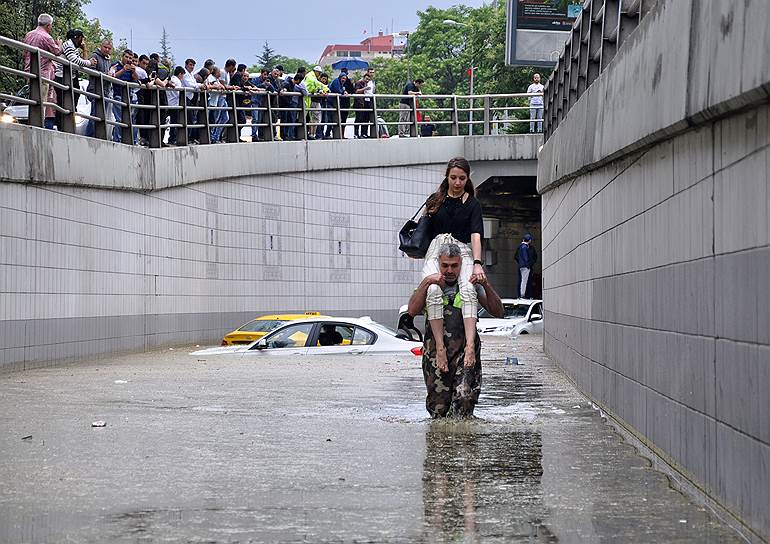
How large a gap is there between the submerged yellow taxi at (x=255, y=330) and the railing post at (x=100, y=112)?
15.1 ft

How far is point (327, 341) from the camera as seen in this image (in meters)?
21.9

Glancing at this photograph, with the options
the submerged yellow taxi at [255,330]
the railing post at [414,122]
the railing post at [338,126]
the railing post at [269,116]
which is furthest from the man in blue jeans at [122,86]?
the railing post at [414,122]

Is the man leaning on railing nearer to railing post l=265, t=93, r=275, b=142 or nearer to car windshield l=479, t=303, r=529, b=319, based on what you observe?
railing post l=265, t=93, r=275, b=142

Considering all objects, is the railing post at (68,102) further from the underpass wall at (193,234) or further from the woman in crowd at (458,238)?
the woman in crowd at (458,238)

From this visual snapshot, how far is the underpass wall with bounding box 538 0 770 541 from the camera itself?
5734 millimetres

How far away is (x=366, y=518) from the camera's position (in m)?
6.32

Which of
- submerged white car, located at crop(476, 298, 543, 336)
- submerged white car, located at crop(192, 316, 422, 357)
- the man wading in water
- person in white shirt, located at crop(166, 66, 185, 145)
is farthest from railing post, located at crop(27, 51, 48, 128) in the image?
submerged white car, located at crop(476, 298, 543, 336)

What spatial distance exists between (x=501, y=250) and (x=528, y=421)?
1320 inches

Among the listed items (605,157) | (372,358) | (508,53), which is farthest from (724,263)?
(508,53)

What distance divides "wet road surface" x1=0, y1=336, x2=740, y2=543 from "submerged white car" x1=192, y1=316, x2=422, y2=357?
7736 mm

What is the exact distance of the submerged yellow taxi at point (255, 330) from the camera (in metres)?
24.8

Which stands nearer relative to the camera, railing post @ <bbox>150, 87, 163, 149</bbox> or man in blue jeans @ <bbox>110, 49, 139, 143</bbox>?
man in blue jeans @ <bbox>110, 49, 139, 143</bbox>

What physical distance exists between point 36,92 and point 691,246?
13.6 meters

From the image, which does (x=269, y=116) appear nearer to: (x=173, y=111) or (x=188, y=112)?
(x=188, y=112)
